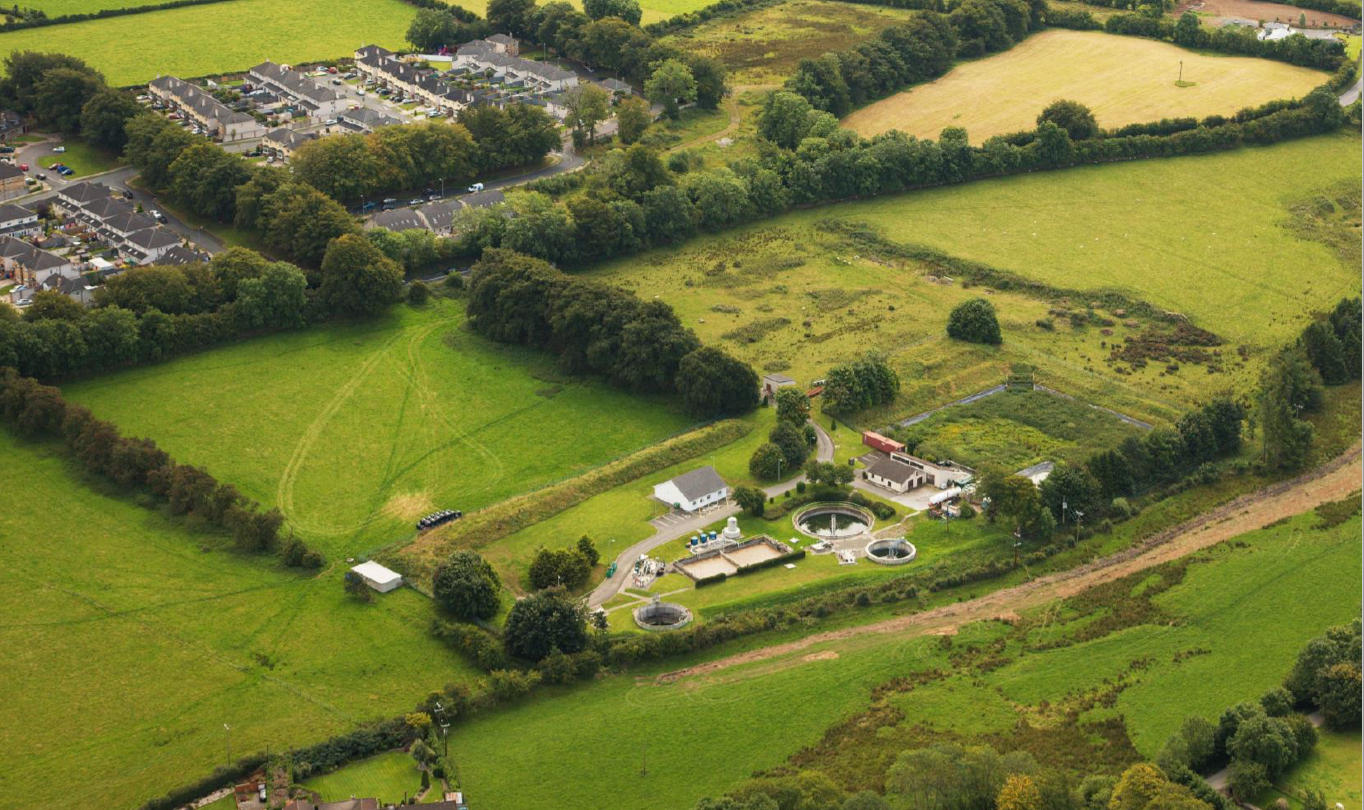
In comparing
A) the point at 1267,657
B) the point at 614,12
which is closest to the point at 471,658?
the point at 1267,657

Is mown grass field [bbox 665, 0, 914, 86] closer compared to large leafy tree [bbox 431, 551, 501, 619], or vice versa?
large leafy tree [bbox 431, 551, 501, 619]

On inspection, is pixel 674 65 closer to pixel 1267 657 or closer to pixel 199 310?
pixel 199 310

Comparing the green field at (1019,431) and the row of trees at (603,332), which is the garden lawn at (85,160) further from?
the green field at (1019,431)

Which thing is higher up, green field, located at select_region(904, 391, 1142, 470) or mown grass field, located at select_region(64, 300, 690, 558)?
green field, located at select_region(904, 391, 1142, 470)

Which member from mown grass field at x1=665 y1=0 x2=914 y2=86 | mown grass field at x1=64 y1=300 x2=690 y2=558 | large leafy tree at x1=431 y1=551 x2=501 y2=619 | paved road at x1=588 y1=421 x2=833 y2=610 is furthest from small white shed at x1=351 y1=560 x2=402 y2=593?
mown grass field at x1=665 y1=0 x2=914 y2=86

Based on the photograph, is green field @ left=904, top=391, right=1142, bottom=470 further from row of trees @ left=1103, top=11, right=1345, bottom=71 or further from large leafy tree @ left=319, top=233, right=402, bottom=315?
row of trees @ left=1103, top=11, right=1345, bottom=71

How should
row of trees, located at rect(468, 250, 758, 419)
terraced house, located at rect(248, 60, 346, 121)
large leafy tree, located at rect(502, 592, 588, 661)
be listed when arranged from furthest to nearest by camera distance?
terraced house, located at rect(248, 60, 346, 121) < row of trees, located at rect(468, 250, 758, 419) < large leafy tree, located at rect(502, 592, 588, 661)

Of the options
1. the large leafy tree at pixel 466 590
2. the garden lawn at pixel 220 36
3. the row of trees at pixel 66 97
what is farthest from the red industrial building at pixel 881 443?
the garden lawn at pixel 220 36
